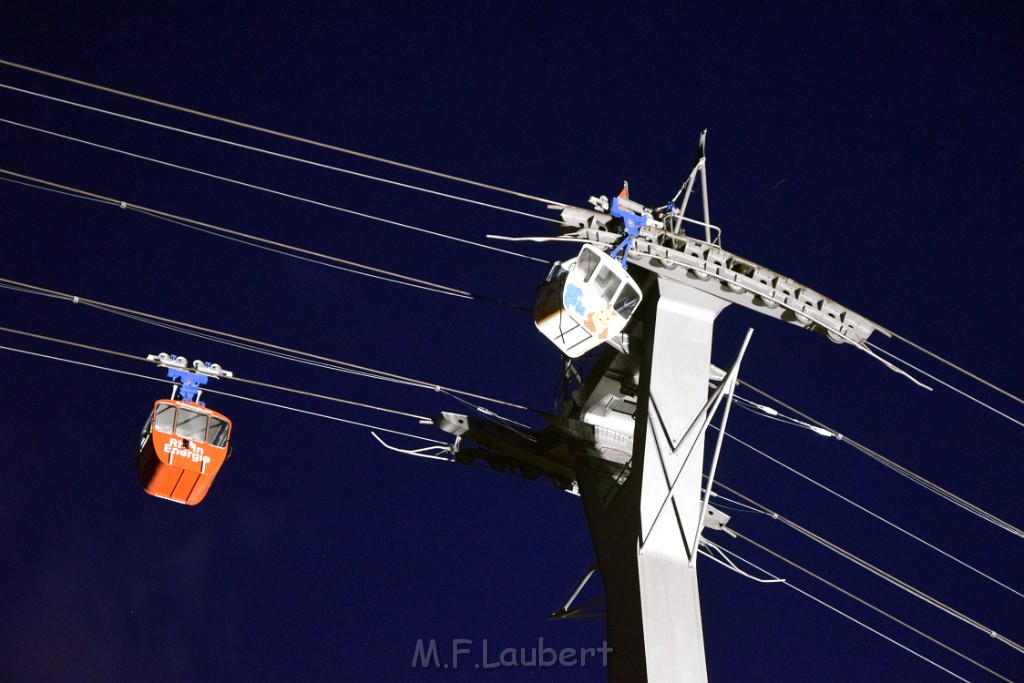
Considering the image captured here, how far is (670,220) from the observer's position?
2216cm

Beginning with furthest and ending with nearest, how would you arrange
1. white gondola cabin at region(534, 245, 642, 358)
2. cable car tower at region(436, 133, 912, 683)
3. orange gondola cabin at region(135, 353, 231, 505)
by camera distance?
1. orange gondola cabin at region(135, 353, 231, 505)
2. white gondola cabin at region(534, 245, 642, 358)
3. cable car tower at region(436, 133, 912, 683)

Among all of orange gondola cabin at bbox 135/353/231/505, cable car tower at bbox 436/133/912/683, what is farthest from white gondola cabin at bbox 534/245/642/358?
orange gondola cabin at bbox 135/353/231/505

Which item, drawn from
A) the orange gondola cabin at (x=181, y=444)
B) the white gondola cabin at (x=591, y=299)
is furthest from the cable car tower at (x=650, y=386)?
the orange gondola cabin at (x=181, y=444)

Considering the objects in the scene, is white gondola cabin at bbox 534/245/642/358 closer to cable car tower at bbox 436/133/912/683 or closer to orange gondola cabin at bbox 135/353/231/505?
cable car tower at bbox 436/133/912/683

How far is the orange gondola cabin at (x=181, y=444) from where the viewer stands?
71.5 feet

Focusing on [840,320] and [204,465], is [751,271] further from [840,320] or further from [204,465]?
[204,465]

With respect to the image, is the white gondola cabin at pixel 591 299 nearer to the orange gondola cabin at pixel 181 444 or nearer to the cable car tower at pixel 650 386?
the cable car tower at pixel 650 386

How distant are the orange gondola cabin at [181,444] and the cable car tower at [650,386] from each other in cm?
605

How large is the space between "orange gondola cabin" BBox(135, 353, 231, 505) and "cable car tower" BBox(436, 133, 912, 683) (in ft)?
19.8

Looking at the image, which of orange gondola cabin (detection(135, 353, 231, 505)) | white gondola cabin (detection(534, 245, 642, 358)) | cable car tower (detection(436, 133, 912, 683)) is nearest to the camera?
cable car tower (detection(436, 133, 912, 683))

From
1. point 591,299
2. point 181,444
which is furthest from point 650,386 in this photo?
point 181,444

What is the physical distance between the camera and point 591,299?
66.3ft

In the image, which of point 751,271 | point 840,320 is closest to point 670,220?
point 751,271

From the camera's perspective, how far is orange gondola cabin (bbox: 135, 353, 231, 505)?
858 inches
